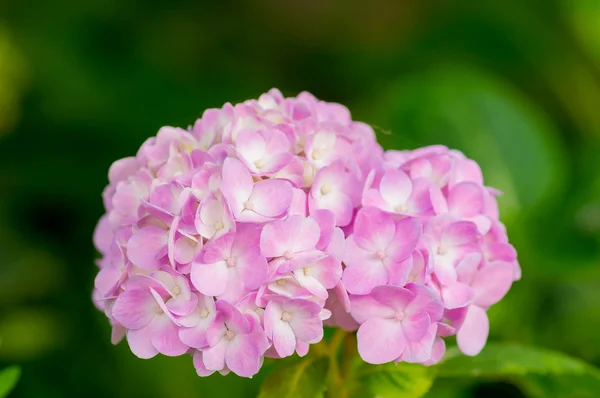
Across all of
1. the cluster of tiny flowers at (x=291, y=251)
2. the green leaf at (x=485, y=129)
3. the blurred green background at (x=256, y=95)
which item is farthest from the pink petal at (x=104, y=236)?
the green leaf at (x=485, y=129)

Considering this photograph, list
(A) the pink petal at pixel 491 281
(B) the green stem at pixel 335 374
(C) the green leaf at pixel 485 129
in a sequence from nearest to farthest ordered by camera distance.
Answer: (A) the pink petal at pixel 491 281
(B) the green stem at pixel 335 374
(C) the green leaf at pixel 485 129

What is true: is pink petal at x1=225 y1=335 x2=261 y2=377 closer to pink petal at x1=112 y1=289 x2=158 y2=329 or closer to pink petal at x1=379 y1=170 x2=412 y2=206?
pink petal at x1=112 y1=289 x2=158 y2=329

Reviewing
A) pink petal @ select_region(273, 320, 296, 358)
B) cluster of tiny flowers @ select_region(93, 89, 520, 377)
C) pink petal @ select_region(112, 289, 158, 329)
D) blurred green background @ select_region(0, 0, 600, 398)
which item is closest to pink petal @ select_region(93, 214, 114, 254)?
cluster of tiny flowers @ select_region(93, 89, 520, 377)

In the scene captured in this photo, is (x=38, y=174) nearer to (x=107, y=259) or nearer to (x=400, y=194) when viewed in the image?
(x=107, y=259)

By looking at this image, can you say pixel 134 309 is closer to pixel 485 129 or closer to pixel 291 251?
pixel 291 251

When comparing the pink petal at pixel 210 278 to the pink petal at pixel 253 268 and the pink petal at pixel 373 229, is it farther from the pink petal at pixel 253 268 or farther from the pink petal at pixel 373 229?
the pink petal at pixel 373 229

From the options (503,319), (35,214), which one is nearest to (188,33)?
(35,214)

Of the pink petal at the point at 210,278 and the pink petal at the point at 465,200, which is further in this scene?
the pink petal at the point at 465,200
